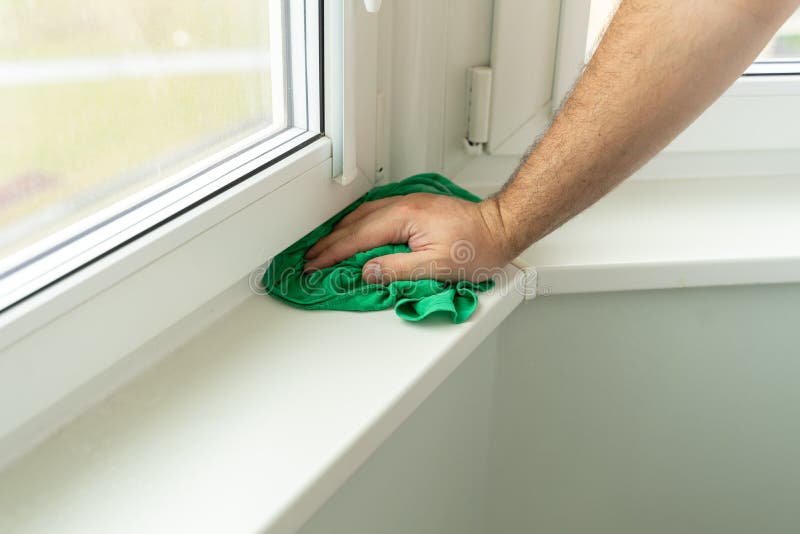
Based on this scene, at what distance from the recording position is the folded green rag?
2.81 ft

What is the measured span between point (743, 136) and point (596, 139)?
0.47 metres

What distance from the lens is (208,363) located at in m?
0.77

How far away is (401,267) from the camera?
88 centimetres

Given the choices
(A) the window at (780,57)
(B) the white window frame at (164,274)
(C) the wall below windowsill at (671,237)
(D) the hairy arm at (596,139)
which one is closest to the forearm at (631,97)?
(D) the hairy arm at (596,139)

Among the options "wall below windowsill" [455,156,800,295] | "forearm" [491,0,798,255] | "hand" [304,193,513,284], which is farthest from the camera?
"wall below windowsill" [455,156,800,295]

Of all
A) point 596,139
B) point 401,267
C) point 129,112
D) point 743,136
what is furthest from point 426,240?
point 743,136

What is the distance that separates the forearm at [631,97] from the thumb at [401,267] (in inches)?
3.8

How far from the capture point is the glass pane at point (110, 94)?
59 centimetres

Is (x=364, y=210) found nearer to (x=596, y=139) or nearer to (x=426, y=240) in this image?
(x=426, y=240)

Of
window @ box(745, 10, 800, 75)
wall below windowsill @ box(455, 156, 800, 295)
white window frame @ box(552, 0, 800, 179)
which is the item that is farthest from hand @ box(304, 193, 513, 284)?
window @ box(745, 10, 800, 75)

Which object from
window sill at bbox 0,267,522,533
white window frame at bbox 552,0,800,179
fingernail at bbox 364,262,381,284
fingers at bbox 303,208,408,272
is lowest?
window sill at bbox 0,267,522,533

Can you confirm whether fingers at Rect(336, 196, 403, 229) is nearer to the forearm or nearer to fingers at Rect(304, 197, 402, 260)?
fingers at Rect(304, 197, 402, 260)

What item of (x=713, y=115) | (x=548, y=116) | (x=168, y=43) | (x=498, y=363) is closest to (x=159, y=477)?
(x=168, y=43)

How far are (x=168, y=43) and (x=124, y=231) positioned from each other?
165 mm
